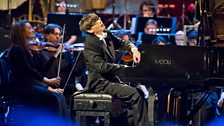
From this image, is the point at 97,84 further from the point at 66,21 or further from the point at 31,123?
the point at 66,21

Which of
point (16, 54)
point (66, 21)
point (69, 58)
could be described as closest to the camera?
point (16, 54)

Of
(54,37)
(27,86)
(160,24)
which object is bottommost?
(27,86)

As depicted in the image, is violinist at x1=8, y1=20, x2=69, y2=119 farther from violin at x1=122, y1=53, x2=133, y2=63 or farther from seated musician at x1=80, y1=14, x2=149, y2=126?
violin at x1=122, y1=53, x2=133, y2=63

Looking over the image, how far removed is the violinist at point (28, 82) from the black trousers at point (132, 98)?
2.51ft

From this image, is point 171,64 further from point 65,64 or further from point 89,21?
point 65,64

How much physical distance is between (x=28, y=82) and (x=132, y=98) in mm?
1429

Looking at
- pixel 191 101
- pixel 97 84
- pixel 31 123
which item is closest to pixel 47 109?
pixel 31 123

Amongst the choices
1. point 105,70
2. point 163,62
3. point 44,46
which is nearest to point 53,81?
point 44,46

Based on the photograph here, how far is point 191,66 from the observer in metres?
5.57

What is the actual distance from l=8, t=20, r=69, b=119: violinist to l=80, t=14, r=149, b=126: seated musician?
70 cm

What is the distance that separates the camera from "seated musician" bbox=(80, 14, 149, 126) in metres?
6.05

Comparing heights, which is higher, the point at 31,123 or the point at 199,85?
the point at 199,85

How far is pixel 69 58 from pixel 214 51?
101 inches

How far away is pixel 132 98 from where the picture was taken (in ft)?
20.0
